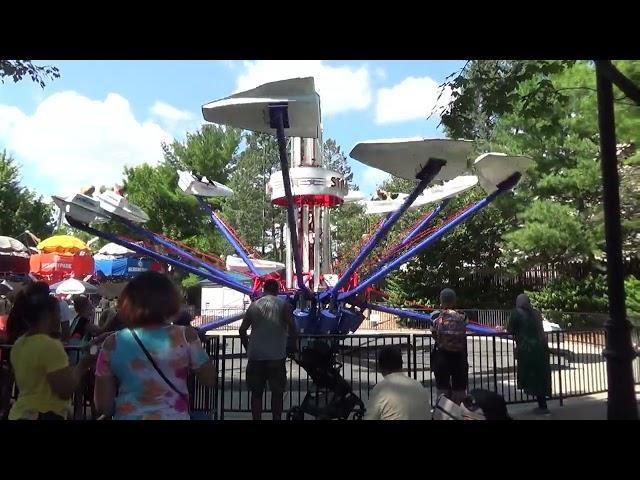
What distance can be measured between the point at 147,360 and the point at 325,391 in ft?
13.6

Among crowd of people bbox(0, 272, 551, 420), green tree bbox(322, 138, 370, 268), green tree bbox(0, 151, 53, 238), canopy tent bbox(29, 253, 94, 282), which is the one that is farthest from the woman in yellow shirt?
green tree bbox(0, 151, 53, 238)

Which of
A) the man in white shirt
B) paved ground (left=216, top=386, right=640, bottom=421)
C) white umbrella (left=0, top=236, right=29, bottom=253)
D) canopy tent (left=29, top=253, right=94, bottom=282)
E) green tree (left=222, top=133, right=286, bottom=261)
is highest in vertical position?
green tree (left=222, top=133, right=286, bottom=261)

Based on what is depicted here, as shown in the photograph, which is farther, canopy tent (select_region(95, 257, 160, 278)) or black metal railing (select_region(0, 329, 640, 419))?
canopy tent (select_region(95, 257, 160, 278))

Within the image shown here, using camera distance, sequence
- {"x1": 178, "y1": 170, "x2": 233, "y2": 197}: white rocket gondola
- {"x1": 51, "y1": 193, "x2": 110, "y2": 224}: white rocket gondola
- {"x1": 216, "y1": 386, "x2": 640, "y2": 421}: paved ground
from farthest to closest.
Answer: {"x1": 178, "y1": 170, "x2": 233, "y2": 197}: white rocket gondola < {"x1": 51, "y1": 193, "x2": 110, "y2": 224}: white rocket gondola < {"x1": 216, "y1": 386, "x2": 640, "y2": 421}: paved ground

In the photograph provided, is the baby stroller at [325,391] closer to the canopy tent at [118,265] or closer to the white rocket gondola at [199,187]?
the white rocket gondola at [199,187]

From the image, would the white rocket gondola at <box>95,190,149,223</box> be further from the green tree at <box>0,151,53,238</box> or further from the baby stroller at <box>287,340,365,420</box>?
the green tree at <box>0,151,53,238</box>

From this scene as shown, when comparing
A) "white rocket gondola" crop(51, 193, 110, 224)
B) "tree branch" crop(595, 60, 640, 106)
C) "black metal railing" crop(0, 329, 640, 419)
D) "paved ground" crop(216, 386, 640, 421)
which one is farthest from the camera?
"white rocket gondola" crop(51, 193, 110, 224)

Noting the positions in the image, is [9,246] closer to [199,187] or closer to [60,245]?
[60,245]

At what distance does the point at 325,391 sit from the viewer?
673 cm

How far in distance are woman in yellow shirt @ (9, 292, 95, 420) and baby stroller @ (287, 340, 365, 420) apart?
343cm

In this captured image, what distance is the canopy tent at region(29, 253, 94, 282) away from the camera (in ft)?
73.0

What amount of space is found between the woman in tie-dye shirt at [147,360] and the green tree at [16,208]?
4262cm

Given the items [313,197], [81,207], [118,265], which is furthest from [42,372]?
[118,265]
